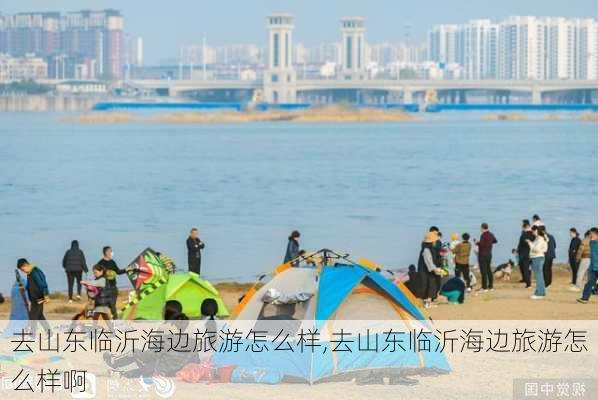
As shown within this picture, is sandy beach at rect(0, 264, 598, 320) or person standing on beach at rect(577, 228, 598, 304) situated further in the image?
person standing on beach at rect(577, 228, 598, 304)

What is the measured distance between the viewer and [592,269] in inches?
787

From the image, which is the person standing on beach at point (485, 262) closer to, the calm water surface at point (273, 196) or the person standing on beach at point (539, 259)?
the person standing on beach at point (539, 259)

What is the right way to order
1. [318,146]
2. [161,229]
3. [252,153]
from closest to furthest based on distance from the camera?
[161,229] → [252,153] → [318,146]

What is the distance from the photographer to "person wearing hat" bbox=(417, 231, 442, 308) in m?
20.2

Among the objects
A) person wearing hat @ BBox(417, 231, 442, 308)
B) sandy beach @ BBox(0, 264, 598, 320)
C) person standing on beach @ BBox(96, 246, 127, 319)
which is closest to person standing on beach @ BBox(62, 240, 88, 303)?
sandy beach @ BBox(0, 264, 598, 320)

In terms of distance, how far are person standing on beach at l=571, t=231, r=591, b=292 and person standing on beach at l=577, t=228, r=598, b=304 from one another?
0.65 meters

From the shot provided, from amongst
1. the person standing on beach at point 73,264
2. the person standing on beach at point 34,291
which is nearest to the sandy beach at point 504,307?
the person standing on beach at point 73,264

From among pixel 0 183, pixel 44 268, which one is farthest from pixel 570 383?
pixel 0 183

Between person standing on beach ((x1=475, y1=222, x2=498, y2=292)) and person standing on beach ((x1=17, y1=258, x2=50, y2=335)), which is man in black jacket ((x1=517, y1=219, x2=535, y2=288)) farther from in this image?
person standing on beach ((x1=17, y1=258, x2=50, y2=335))

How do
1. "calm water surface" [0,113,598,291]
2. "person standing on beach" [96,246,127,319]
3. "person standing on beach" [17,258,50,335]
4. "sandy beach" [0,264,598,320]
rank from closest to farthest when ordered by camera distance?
"person standing on beach" [17,258,50,335]
"person standing on beach" [96,246,127,319]
"sandy beach" [0,264,598,320]
"calm water surface" [0,113,598,291]

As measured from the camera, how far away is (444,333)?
56.6ft

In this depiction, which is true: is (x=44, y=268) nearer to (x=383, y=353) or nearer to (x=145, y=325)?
(x=145, y=325)

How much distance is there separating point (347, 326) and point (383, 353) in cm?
43

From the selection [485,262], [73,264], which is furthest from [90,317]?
[485,262]
